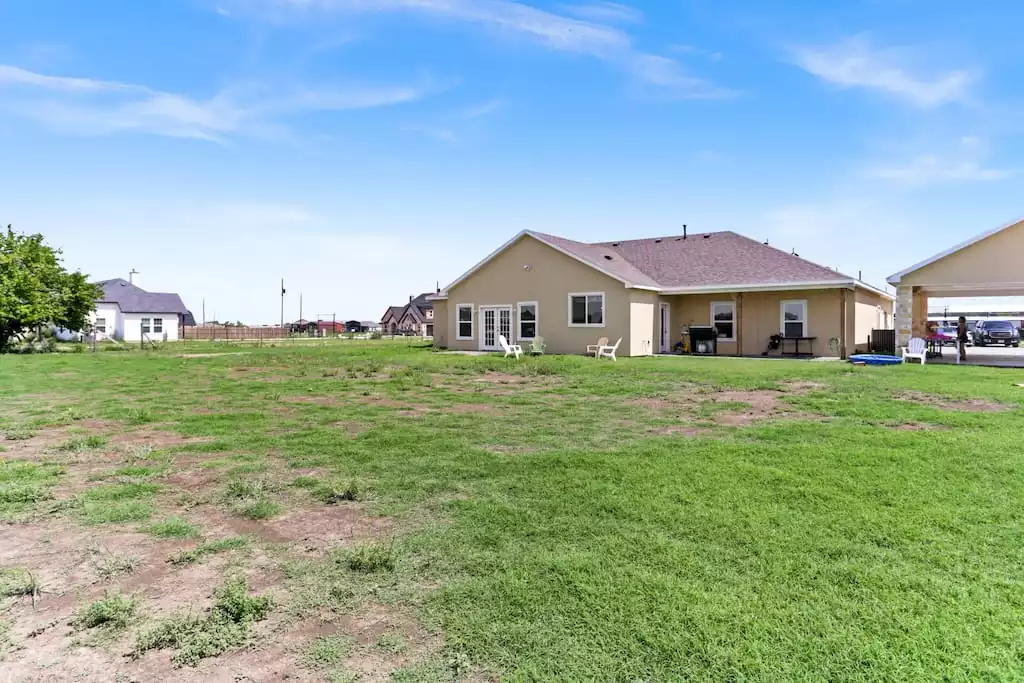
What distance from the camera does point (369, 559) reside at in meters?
3.18

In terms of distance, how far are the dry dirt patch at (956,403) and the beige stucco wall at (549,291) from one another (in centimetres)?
1229

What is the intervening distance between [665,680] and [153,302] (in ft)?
199

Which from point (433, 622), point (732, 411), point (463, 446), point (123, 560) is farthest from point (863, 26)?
point (123, 560)

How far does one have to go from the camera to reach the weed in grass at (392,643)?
7.77 ft

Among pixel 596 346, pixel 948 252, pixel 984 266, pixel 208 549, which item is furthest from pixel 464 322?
pixel 208 549

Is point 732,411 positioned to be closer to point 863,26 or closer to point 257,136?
point 863,26

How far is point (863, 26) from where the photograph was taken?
12.2 m

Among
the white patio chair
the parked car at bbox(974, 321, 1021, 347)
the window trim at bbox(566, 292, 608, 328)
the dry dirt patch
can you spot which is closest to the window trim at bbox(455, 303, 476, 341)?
the window trim at bbox(566, 292, 608, 328)

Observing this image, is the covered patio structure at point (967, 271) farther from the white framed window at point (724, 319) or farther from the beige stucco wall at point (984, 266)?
the white framed window at point (724, 319)

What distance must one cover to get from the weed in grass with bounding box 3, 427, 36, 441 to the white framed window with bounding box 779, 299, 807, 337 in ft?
74.9

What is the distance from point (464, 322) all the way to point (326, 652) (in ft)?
80.5

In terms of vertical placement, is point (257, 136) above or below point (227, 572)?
above

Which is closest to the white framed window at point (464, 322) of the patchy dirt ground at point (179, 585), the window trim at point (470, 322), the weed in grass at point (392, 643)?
the window trim at point (470, 322)

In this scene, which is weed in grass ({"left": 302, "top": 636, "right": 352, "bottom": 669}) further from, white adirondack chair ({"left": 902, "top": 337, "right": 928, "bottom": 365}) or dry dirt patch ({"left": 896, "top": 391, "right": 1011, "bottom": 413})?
white adirondack chair ({"left": 902, "top": 337, "right": 928, "bottom": 365})
